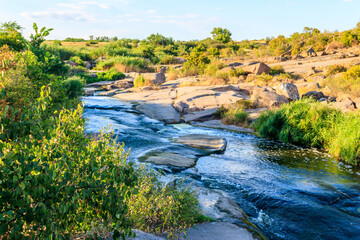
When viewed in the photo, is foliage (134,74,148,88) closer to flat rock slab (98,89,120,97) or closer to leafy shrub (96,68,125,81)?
flat rock slab (98,89,120,97)

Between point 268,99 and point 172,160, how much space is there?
309 inches

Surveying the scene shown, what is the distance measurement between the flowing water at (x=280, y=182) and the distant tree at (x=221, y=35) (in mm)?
48358

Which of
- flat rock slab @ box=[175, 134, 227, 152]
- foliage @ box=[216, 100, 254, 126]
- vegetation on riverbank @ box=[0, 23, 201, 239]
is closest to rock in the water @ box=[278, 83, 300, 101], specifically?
foliage @ box=[216, 100, 254, 126]

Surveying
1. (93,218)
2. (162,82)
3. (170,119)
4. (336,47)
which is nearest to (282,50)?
(336,47)

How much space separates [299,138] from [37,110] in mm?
9554

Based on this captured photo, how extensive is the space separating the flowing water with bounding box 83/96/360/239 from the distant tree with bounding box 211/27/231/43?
159 ft

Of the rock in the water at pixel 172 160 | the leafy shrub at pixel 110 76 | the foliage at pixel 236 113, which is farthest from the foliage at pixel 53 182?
the leafy shrub at pixel 110 76

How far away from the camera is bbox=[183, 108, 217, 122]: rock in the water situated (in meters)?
14.0

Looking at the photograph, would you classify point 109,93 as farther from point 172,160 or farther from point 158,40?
point 158,40

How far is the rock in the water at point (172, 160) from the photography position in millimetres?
7730

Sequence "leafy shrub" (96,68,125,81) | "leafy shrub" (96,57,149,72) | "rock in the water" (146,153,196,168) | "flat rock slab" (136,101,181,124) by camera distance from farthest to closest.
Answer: "leafy shrub" (96,57,149,72) < "leafy shrub" (96,68,125,81) < "flat rock slab" (136,101,181,124) < "rock in the water" (146,153,196,168)

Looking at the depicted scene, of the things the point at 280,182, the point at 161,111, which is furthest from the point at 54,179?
the point at 161,111

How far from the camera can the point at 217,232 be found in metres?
4.27

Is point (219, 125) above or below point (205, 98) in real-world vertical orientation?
below
